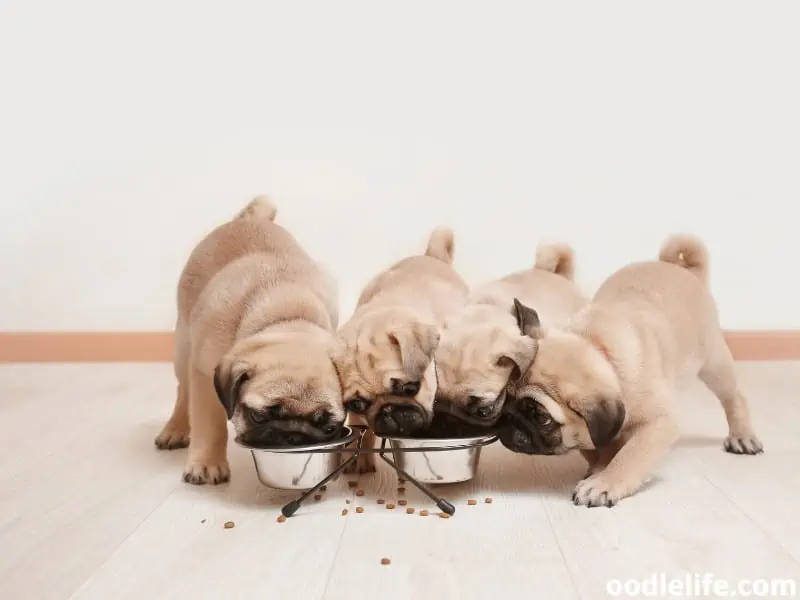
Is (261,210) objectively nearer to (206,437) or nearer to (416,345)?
(206,437)

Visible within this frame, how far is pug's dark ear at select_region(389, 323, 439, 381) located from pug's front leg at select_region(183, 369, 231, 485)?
0.68m

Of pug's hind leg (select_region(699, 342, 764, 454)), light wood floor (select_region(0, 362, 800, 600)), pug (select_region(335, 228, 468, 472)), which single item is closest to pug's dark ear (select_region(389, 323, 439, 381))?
pug (select_region(335, 228, 468, 472))

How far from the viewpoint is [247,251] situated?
330cm

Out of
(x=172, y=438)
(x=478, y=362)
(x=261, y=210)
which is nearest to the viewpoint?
(x=478, y=362)

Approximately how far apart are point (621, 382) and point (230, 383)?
1.16 metres

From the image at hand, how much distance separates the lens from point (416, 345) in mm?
2520

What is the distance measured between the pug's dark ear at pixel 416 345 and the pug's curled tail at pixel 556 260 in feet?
4.35

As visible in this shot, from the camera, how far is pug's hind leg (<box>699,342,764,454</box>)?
3229mm

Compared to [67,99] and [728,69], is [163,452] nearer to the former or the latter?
[67,99]

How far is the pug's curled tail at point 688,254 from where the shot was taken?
3455 millimetres

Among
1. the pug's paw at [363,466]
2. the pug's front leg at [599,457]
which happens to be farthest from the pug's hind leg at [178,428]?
the pug's front leg at [599,457]

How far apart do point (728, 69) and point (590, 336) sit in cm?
276

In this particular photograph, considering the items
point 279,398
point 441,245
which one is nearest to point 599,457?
point 279,398

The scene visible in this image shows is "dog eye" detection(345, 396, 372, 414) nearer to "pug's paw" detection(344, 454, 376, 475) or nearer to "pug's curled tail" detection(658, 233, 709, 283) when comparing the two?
"pug's paw" detection(344, 454, 376, 475)
